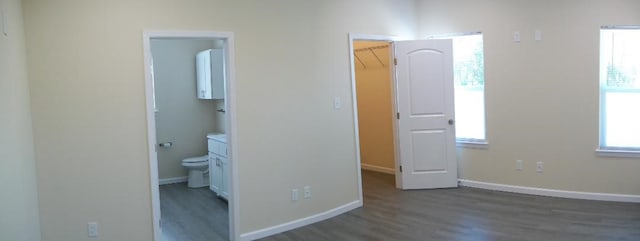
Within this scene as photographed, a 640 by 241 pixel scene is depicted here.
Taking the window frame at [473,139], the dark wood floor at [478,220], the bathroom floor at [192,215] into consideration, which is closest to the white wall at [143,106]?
the dark wood floor at [478,220]

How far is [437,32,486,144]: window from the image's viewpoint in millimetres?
5609

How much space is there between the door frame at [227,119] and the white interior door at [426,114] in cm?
239

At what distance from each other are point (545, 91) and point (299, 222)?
120 inches

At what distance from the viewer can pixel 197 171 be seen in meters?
6.45

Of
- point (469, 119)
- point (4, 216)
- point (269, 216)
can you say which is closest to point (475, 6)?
point (469, 119)

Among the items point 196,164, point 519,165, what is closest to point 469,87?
point 519,165

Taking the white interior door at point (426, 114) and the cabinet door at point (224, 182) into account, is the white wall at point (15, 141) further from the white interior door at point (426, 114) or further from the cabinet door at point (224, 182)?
the white interior door at point (426, 114)

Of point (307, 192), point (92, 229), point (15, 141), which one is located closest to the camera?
point (15, 141)

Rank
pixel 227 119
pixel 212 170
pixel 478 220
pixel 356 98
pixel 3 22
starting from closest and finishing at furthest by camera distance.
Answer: pixel 3 22, pixel 227 119, pixel 478 220, pixel 356 98, pixel 212 170

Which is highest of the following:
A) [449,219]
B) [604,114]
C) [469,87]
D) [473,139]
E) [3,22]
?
[3,22]

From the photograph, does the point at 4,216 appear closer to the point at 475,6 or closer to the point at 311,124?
the point at 311,124

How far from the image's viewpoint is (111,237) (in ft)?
11.6

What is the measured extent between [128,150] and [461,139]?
396cm

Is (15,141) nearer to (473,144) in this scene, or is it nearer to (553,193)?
(473,144)
